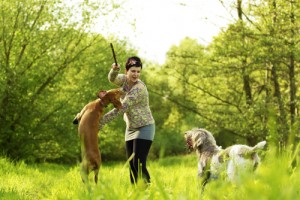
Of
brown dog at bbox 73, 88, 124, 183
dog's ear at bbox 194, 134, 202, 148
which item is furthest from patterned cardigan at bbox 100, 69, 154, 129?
dog's ear at bbox 194, 134, 202, 148

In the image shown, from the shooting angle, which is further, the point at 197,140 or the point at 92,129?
the point at 197,140

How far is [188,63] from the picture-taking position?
12.5 m

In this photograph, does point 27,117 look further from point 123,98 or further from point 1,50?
point 123,98

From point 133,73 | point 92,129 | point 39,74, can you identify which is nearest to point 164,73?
point 39,74

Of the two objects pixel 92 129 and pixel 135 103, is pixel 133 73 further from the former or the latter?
pixel 92 129

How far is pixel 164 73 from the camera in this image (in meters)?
13.2

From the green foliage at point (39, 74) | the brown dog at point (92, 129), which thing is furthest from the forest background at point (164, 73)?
the brown dog at point (92, 129)

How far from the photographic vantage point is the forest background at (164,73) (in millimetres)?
10984

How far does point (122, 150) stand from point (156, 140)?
238 centimetres

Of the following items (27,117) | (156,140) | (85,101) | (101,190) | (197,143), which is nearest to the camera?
(101,190)

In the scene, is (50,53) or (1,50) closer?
(1,50)

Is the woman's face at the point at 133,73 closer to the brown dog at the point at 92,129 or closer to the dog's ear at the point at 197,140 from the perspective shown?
the brown dog at the point at 92,129

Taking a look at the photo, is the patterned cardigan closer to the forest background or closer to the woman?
the woman

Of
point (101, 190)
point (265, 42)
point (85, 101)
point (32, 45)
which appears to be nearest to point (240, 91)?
point (265, 42)
